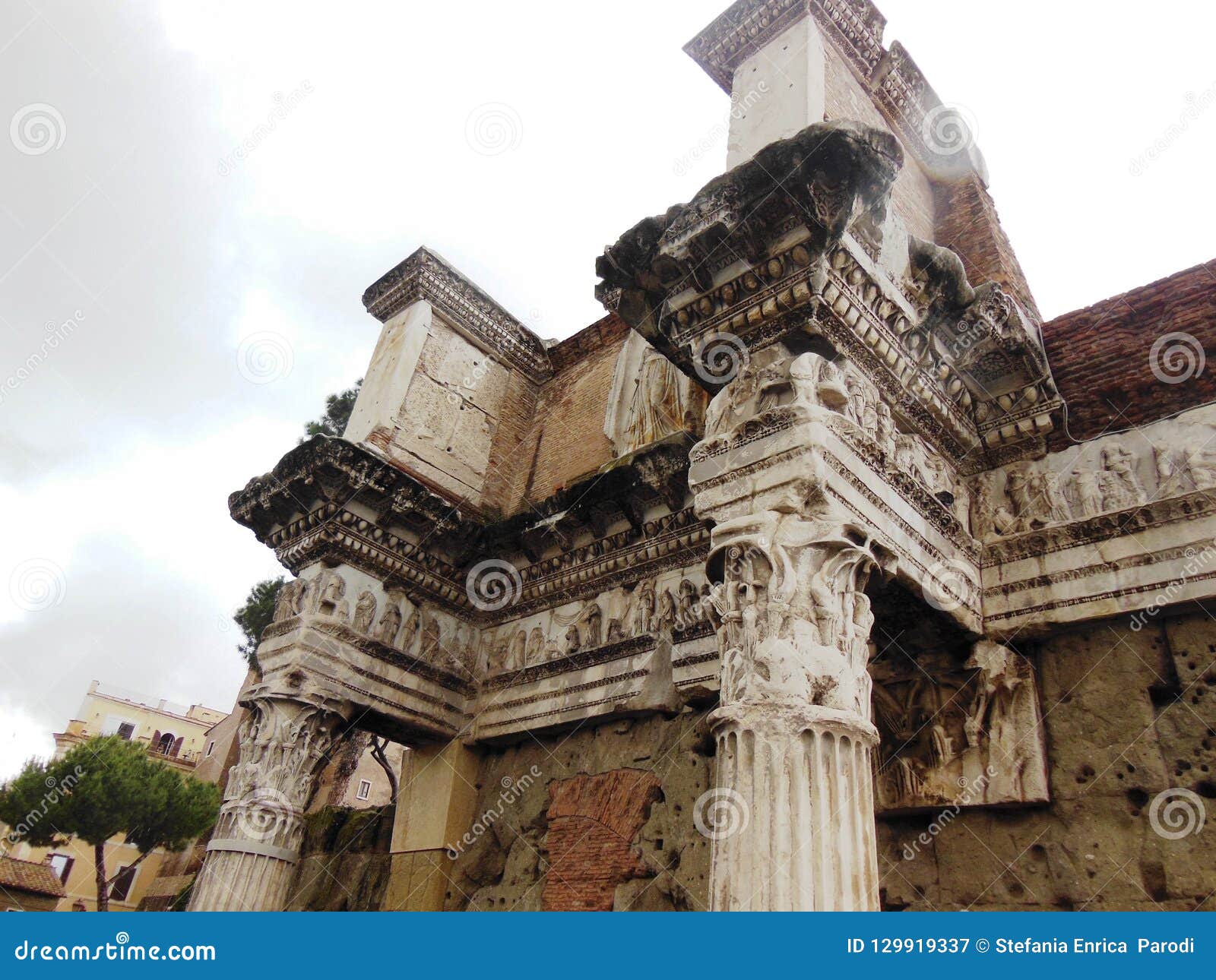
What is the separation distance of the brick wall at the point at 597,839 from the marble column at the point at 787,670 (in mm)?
2315

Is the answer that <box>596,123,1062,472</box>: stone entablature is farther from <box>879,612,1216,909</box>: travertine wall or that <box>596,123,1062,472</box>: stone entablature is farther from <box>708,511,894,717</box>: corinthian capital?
<box>879,612,1216,909</box>: travertine wall

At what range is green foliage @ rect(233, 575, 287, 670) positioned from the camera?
1608cm

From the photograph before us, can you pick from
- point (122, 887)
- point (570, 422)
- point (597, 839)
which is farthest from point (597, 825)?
point (122, 887)

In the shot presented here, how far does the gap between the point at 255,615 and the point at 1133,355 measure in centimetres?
1500

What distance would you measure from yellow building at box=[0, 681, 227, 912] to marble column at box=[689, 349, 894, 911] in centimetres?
3206

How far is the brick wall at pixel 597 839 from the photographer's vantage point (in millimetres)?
5617

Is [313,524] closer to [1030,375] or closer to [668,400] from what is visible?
[668,400]

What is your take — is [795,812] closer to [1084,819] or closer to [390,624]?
[1084,819]

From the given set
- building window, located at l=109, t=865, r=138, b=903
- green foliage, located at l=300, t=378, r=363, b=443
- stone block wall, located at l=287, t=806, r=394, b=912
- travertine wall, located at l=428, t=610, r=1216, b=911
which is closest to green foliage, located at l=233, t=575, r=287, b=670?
green foliage, located at l=300, t=378, r=363, b=443

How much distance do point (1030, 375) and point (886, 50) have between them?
3232mm

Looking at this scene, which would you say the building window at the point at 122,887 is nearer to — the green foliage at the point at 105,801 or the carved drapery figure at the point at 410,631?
the green foliage at the point at 105,801

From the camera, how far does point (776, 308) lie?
4.42 metres

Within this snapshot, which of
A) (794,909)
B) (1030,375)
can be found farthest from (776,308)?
(794,909)

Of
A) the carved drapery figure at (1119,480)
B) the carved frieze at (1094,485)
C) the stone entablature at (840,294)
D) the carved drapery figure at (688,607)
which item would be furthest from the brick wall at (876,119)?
the carved drapery figure at (688,607)
